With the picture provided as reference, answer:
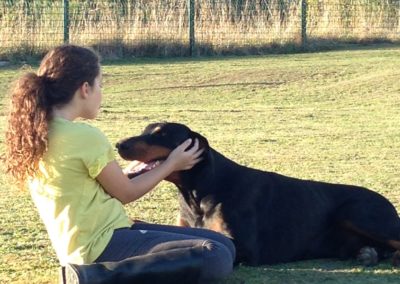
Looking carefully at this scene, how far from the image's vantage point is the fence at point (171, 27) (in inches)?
925

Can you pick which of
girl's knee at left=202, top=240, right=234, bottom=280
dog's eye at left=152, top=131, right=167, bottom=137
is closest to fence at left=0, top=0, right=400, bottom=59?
dog's eye at left=152, top=131, right=167, bottom=137

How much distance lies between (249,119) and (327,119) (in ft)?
3.85

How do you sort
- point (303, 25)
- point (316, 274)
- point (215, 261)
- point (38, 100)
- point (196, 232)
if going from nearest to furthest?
point (38, 100), point (215, 261), point (196, 232), point (316, 274), point (303, 25)

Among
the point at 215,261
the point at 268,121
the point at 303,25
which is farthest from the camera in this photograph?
the point at 303,25

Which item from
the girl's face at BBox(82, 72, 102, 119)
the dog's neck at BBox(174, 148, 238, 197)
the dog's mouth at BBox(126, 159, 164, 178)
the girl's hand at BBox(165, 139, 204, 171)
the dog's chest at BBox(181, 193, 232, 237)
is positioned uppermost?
the girl's face at BBox(82, 72, 102, 119)

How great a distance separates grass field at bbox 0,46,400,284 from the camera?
642 centimetres

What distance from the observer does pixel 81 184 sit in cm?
536

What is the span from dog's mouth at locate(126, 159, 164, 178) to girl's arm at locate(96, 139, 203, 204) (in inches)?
6.0

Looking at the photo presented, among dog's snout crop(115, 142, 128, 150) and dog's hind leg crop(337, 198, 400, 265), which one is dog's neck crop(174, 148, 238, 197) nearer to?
dog's snout crop(115, 142, 128, 150)

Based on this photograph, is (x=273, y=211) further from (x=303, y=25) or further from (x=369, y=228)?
(x=303, y=25)

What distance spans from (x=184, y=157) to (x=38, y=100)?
110 centimetres

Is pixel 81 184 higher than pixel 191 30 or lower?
higher

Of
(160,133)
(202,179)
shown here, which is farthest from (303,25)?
(160,133)

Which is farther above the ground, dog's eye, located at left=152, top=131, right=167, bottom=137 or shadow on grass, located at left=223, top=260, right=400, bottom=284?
dog's eye, located at left=152, top=131, right=167, bottom=137
